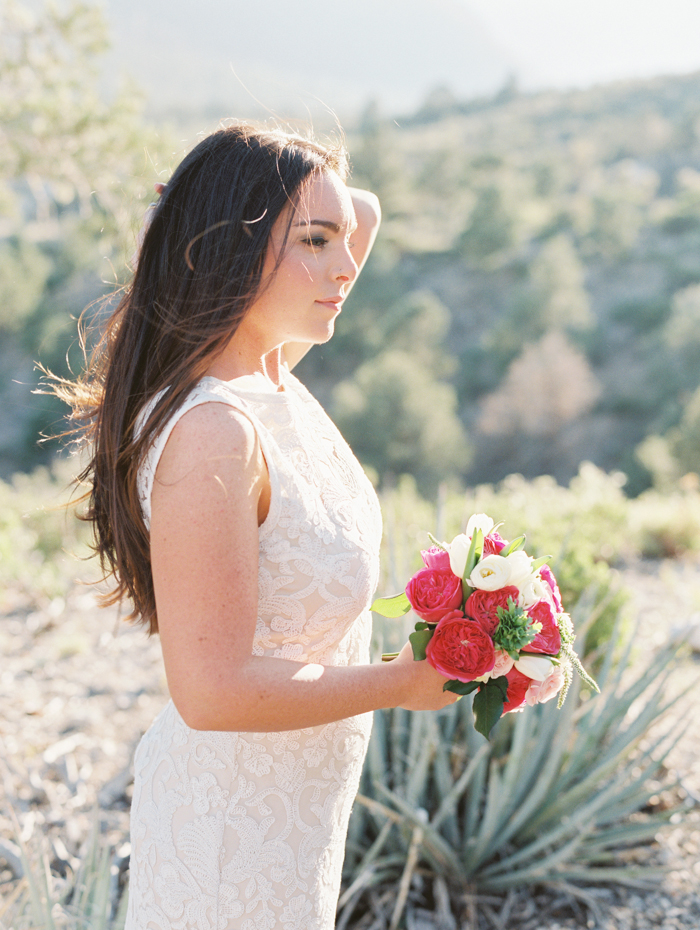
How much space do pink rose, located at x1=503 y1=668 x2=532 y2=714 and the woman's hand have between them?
0.10 meters

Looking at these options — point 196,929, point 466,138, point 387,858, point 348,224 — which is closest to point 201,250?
point 348,224

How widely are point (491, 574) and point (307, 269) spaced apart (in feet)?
1.83

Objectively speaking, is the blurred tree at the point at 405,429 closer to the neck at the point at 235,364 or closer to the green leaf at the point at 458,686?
the neck at the point at 235,364

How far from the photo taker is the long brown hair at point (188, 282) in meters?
1.13

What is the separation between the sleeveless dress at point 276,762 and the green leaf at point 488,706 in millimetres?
230

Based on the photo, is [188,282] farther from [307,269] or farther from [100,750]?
[100,750]

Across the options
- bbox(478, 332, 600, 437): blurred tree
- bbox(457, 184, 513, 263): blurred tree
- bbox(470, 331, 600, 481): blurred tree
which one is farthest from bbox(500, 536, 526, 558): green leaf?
bbox(457, 184, 513, 263): blurred tree

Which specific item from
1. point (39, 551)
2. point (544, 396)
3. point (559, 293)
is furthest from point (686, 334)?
point (39, 551)

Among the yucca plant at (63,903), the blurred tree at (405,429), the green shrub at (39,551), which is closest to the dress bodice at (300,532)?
the yucca plant at (63,903)

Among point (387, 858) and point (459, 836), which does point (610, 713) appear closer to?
point (459, 836)

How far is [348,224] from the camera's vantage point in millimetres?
1244

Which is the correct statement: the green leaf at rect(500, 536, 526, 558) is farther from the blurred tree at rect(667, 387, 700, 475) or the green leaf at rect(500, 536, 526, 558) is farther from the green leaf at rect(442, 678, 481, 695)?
the blurred tree at rect(667, 387, 700, 475)

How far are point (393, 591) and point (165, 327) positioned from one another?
62.3 inches

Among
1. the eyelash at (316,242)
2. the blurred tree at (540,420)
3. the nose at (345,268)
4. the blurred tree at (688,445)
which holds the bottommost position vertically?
the blurred tree at (540,420)
